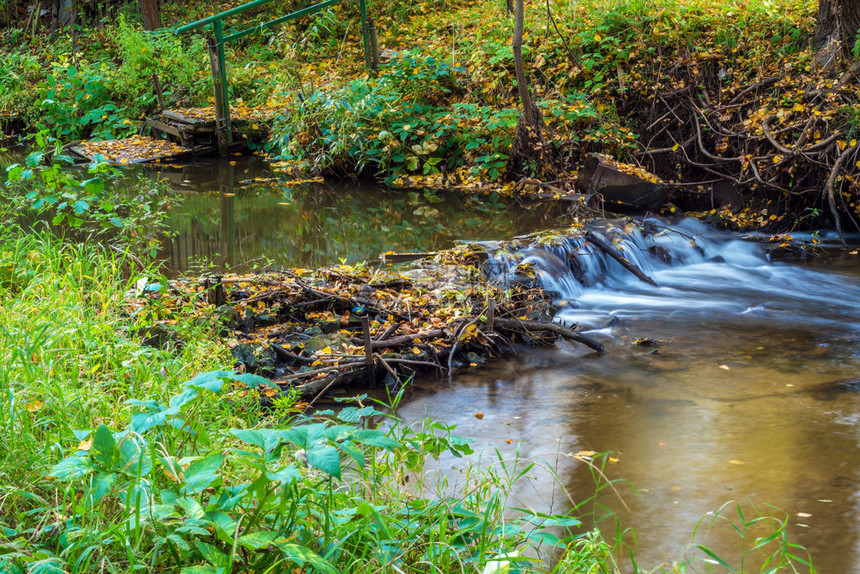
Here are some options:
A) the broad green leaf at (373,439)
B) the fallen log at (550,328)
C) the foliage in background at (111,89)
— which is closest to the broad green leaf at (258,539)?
the broad green leaf at (373,439)

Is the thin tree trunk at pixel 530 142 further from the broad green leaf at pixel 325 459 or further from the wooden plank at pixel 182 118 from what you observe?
the broad green leaf at pixel 325 459

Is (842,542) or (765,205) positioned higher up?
(765,205)

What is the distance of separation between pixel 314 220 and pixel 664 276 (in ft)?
12.8

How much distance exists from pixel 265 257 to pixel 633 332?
11.2 feet

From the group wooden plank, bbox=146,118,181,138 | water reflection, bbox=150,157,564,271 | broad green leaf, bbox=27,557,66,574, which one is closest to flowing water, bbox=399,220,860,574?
water reflection, bbox=150,157,564,271

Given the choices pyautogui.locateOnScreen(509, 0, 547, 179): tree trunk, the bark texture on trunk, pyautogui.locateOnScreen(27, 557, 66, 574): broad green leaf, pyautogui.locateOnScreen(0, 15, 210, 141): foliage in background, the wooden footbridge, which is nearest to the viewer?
pyautogui.locateOnScreen(27, 557, 66, 574): broad green leaf

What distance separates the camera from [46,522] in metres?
2.23

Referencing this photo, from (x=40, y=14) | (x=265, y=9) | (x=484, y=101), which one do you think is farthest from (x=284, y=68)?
(x=40, y=14)

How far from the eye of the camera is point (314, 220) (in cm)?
857

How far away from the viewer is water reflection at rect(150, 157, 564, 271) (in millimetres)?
7277

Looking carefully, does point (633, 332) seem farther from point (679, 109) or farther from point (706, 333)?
point (679, 109)

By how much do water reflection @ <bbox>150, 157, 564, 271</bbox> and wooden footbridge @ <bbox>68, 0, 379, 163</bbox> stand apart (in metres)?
1.28

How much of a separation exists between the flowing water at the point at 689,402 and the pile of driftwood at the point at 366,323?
0.26m

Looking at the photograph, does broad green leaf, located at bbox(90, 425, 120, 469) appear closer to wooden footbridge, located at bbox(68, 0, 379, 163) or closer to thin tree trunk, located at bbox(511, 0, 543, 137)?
thin tree trunk, located at bbox(511, 0, 543, 137)
